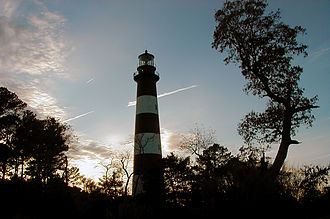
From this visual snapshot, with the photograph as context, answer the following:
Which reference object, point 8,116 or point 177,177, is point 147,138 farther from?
point 8,116

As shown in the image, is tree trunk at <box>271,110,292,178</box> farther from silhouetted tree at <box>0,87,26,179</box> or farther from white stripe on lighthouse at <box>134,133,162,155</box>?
silhouetted tree at <box>0,87,26,179</box>

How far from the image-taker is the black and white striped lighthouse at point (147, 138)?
27766 millimetres

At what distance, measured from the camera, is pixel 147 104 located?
32219 mm

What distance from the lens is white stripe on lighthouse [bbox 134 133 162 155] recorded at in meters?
30.5

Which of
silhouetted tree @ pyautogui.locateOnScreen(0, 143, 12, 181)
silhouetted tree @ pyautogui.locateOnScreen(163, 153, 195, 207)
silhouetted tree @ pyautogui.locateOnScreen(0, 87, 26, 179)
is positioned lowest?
silhouetted tree @ pyautogui.locateOnScreen(163, 153, 195, 207)

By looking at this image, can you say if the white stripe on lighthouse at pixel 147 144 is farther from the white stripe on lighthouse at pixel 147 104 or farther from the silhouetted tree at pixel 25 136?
the silhouetted tree at pixel 25 136

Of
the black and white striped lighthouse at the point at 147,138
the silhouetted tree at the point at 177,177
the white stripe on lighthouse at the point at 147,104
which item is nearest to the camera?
the silhouetted tree at the point at 177,177

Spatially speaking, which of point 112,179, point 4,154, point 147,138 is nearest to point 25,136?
point 4,154

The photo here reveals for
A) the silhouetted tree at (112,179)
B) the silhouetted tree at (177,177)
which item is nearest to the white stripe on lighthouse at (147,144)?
the silhouetted tree at (177,177)

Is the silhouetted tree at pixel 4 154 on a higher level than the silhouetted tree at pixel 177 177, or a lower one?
higher

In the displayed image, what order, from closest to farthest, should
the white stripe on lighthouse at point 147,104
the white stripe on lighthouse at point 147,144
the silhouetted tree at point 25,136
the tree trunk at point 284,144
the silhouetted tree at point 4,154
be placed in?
the tree trunk at point 284,144 < the white stripe on lighthouse at point 147,144 < the white stripe on lighthouse at point 147,104 < the silhouetted tree at point 4,154 < the silhouetted tree at point 25,136

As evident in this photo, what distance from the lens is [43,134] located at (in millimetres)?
37750

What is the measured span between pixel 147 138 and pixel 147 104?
427cm

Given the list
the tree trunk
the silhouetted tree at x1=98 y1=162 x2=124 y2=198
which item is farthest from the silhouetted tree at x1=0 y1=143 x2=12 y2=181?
the tree trunk
